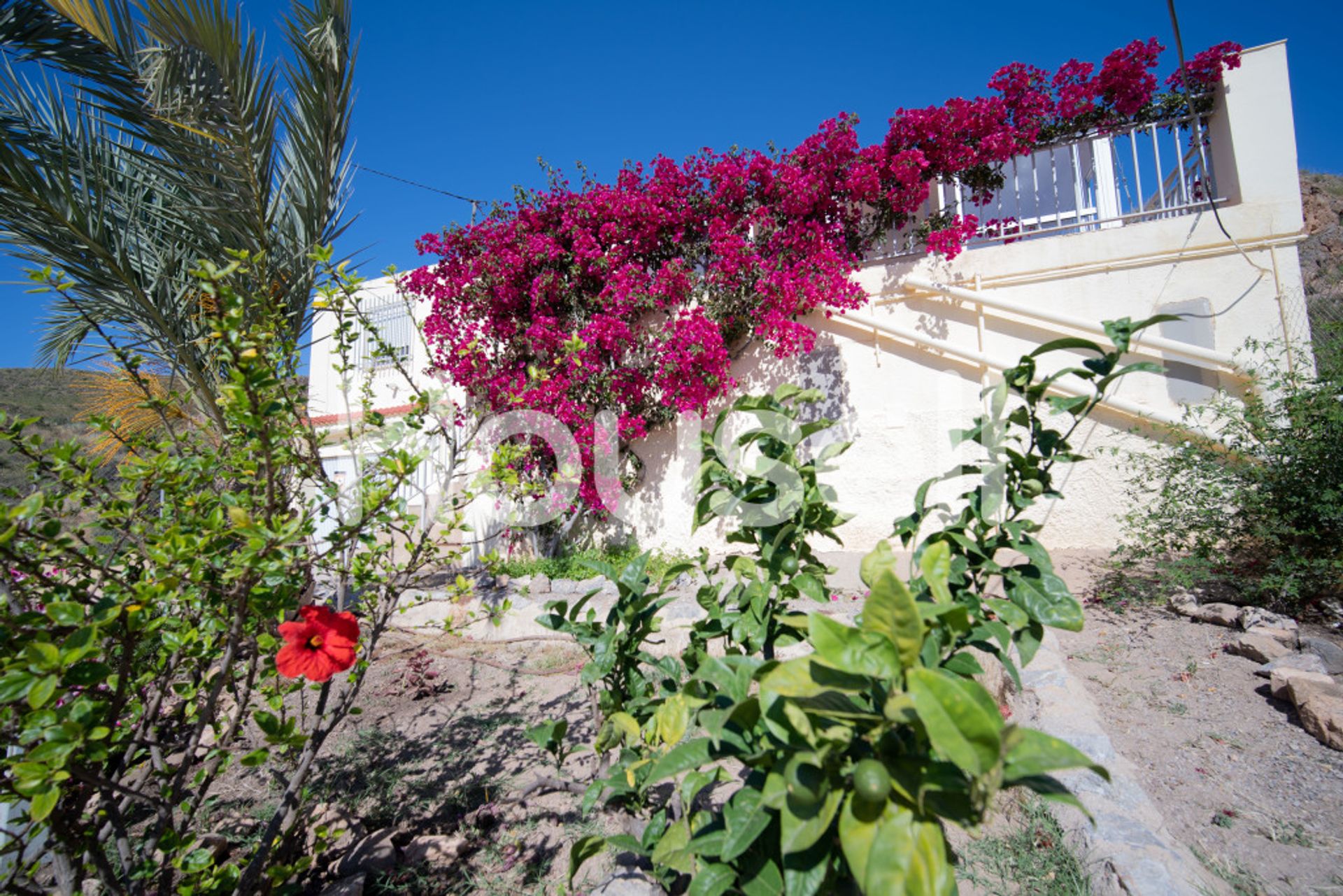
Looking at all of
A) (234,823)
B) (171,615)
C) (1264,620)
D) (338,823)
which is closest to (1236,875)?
(1264,620)

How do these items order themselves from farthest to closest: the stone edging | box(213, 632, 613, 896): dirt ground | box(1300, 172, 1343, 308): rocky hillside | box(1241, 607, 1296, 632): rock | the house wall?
box(1300, 172, 1343, 308): rocky hillside < the house wall < box(1241, 607, 1296, 632): rock < box(213, 632, 613, 896): dirt ground < the stone edging

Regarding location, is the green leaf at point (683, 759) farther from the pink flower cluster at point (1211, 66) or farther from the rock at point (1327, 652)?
the pink flower cluster at point (1211, 66)

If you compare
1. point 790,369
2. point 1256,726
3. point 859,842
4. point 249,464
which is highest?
point 790,369

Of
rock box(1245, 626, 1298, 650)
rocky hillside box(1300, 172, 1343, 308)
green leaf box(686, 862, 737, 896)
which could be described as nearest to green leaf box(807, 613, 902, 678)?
green leaf box(686, 862, 737, 896)

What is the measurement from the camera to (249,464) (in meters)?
1.53

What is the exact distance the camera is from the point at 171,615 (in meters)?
1.60

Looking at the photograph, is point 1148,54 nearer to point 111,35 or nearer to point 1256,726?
point 1256,726

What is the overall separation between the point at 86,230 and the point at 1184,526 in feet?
20.8

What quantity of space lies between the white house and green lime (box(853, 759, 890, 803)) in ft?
15.6

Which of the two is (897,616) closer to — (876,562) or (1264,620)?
(876,562)

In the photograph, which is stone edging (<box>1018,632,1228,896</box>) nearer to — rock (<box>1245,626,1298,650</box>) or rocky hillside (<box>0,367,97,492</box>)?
rock (<box>1245,626,1298,650</box>)

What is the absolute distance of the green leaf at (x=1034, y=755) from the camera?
472mm

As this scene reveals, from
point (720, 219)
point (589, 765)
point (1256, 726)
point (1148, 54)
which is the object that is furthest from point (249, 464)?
point (1148, 54)

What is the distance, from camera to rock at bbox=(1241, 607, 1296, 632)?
10.5 ft
